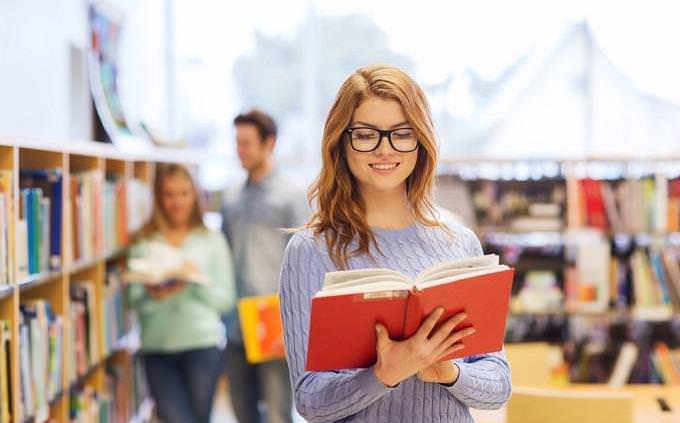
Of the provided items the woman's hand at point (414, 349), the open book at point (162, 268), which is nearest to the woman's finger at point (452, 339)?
the woman's hand at point (414, 349)

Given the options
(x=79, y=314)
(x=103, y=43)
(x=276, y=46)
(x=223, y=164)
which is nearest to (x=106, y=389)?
(x=79, y=314)

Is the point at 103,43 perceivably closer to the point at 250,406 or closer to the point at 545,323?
the point at 250,406

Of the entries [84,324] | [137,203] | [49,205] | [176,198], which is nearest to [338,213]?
[49,205]

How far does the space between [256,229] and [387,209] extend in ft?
7.41

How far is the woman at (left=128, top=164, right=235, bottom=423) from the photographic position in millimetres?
3850

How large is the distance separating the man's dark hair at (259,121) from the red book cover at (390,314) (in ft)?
8.20

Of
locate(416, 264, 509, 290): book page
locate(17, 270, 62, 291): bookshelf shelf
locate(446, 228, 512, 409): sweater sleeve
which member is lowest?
locate(446, 228, 512, 409): sweater sleeve

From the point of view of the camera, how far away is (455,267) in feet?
5.52

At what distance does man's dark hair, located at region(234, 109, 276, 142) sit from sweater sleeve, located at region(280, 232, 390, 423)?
7.59 feet

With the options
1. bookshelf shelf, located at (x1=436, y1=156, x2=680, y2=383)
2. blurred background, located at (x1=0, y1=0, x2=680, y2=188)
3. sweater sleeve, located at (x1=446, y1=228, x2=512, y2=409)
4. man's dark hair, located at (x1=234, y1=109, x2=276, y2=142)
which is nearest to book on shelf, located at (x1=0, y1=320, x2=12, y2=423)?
sweater sleeve, located at (x1=446, y1=228, x2=512, y2=409)

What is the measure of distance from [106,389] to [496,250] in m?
2.26

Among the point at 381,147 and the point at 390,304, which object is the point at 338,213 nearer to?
the point at 381,147

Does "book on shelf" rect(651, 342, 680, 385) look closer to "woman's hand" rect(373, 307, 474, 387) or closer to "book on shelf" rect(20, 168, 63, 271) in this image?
"book on shelf" rect(20, 168, 63, 271)

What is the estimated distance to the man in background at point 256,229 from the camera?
4.05 m
